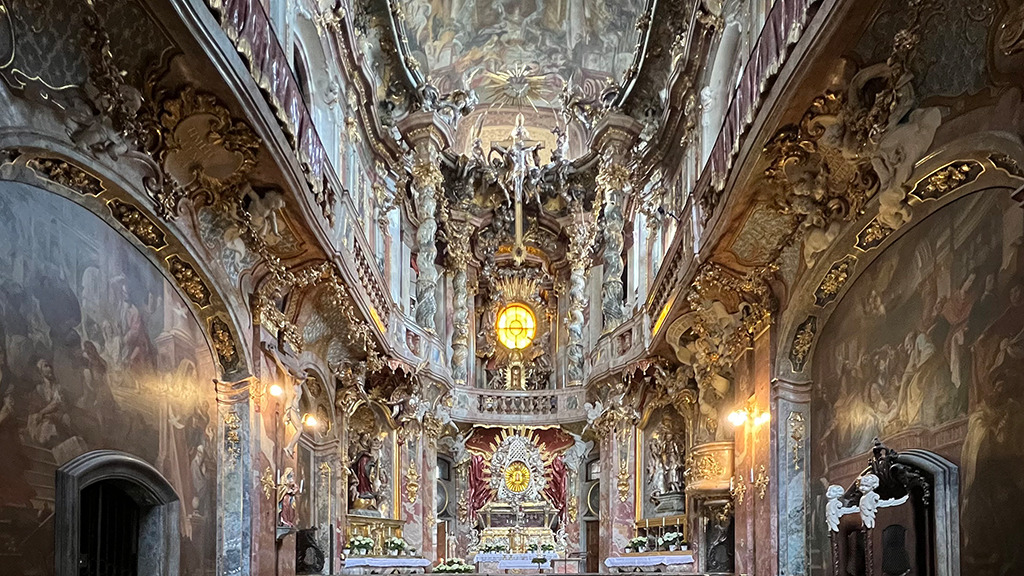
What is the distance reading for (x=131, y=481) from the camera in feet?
36.9

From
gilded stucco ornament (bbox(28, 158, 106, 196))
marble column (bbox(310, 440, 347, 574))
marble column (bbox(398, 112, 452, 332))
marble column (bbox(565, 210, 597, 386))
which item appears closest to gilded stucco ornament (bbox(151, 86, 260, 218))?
gilded stucco ornament (bbox(28, 158, 106, 196))

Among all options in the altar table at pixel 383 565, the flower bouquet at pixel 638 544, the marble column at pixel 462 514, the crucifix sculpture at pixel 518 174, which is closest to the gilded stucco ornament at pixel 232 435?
the altar table at pixel 383 565

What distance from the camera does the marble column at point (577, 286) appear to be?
2717 cm

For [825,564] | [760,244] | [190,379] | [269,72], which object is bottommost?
[825,564]

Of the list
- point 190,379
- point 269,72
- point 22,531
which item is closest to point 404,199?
point 190,379

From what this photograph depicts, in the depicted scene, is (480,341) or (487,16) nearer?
(487,16)

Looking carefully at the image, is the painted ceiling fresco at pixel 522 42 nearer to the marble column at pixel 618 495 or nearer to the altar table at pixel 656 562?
the marble column at pixel 618 495

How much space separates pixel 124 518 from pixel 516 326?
18575 millimetres

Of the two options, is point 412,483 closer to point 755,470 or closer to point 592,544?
point 592,544

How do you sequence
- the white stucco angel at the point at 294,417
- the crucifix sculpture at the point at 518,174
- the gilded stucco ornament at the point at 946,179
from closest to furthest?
the gilded stucco ornament at the point at 946,179, the white stucco angel at the point at 294,417, the crucifix sculpture at the point at 518,174

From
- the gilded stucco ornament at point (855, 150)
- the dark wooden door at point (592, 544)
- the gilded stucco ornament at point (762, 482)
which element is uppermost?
the gilded stucco ornament at point (855, 150)

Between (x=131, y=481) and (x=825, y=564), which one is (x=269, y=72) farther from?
(x=825, y=564)

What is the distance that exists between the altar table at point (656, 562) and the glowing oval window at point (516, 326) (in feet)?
34.0

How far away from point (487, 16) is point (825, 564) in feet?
62.8
